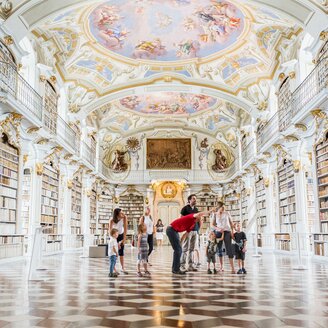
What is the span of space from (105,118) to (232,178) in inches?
318

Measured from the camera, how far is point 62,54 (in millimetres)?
15227

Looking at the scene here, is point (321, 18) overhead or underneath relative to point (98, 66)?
underneath

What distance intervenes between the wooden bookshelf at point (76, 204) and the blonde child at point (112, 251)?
450 inches

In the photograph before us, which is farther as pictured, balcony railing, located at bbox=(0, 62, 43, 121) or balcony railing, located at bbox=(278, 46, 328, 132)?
balcony railing, located at bbox=(278, 46, 328, 132)

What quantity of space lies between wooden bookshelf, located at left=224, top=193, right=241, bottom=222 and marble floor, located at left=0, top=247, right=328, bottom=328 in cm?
1724

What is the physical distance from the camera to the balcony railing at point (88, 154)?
20375 mm

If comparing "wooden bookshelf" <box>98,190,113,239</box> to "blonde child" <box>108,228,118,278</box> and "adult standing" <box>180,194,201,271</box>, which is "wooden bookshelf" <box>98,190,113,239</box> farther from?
"blonde child" <box>108,228,118,278</box>

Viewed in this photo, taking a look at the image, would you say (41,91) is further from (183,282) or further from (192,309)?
(192,309)

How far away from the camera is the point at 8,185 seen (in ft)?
36.2

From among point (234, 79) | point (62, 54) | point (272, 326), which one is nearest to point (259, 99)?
point (234, 79)

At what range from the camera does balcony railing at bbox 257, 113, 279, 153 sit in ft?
51.7

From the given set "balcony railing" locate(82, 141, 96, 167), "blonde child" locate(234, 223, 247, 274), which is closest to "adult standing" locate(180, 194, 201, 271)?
"blonde child" locate(234, 223, 247, 274)

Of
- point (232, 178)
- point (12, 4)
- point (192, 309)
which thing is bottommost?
point (192, 309)

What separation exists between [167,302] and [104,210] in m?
21.2
